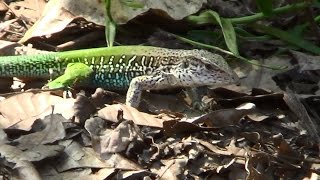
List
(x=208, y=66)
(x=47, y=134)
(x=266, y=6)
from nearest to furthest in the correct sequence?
1. (x=47, y=134)
2. (x=208, y=66)
3. (x=266, y=6)

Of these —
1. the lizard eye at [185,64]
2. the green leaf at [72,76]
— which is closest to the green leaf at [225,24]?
the lizard eye at [185,64]

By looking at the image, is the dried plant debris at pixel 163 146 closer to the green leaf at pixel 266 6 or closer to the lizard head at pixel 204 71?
the lizard head at pixel 204 71

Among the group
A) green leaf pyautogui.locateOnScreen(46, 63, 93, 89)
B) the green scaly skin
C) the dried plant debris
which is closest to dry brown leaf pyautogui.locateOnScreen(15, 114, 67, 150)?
the dried plant debris

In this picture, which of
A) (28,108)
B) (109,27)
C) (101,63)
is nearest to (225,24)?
(109,27)

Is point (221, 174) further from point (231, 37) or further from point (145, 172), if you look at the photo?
point (231, 37)

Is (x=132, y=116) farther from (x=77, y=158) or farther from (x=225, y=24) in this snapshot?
(x=225, y=24)

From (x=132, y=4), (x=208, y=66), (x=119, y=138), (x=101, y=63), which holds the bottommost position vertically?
(x=119, y=138)
